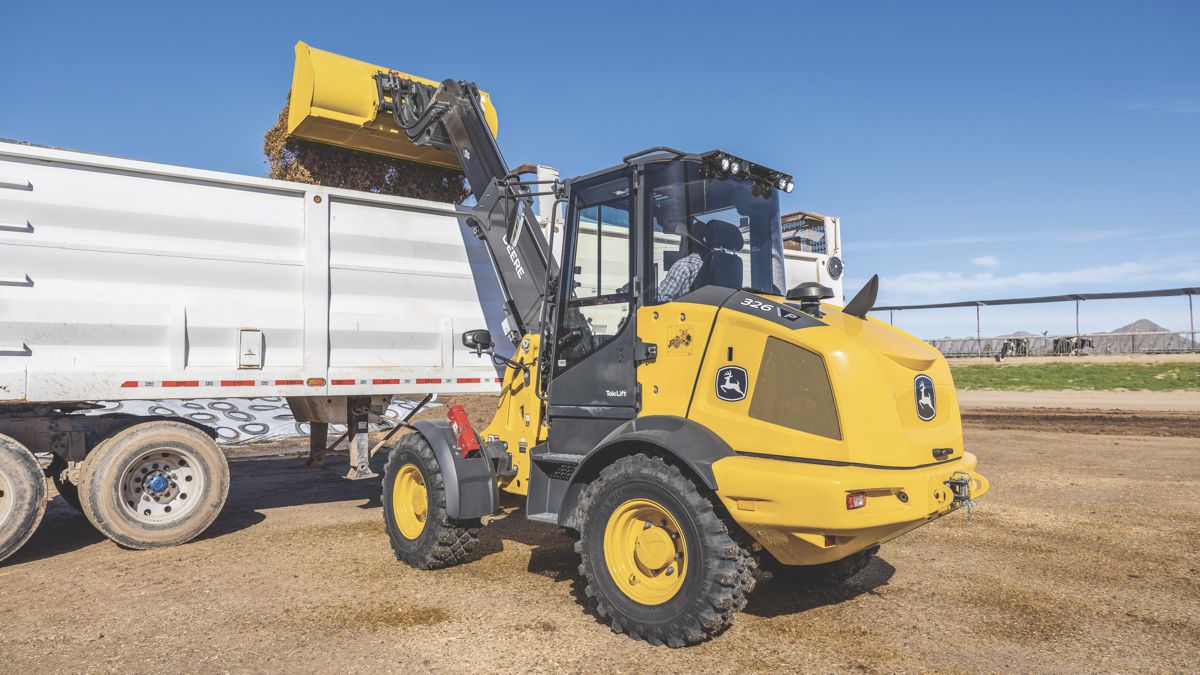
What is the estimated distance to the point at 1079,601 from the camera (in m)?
5.03

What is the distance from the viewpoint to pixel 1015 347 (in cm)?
3403

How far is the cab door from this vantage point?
15.9 feet

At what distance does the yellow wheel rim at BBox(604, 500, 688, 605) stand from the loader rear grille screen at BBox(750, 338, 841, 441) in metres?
0.79

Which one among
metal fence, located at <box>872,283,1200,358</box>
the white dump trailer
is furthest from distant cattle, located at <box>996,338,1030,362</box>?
the white dump trailer

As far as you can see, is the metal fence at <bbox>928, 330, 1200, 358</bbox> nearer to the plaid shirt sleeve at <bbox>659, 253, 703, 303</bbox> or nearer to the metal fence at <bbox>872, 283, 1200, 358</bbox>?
the metal fence at <bbox>872, 283, 1200, 358</bbox>

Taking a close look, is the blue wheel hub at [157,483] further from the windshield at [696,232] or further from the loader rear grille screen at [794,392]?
the loader rear grille screen at [794,392]

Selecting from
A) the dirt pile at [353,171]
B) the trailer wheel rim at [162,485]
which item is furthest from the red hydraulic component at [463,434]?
the dirt pile at [353,171]

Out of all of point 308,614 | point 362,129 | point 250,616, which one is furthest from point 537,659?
point 362,129

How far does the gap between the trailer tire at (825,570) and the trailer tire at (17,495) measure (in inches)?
214

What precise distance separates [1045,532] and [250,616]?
649 cm

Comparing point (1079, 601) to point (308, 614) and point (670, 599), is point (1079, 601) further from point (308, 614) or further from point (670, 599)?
point (308, 614)

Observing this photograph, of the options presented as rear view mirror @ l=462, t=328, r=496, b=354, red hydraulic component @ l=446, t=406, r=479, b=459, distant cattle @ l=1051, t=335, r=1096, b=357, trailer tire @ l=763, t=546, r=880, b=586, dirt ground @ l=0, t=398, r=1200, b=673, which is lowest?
dirt ground @ l=0, t=398, r=1200, b=673

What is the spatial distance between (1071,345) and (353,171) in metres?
32.4

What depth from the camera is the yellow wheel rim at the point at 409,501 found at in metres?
6.09
